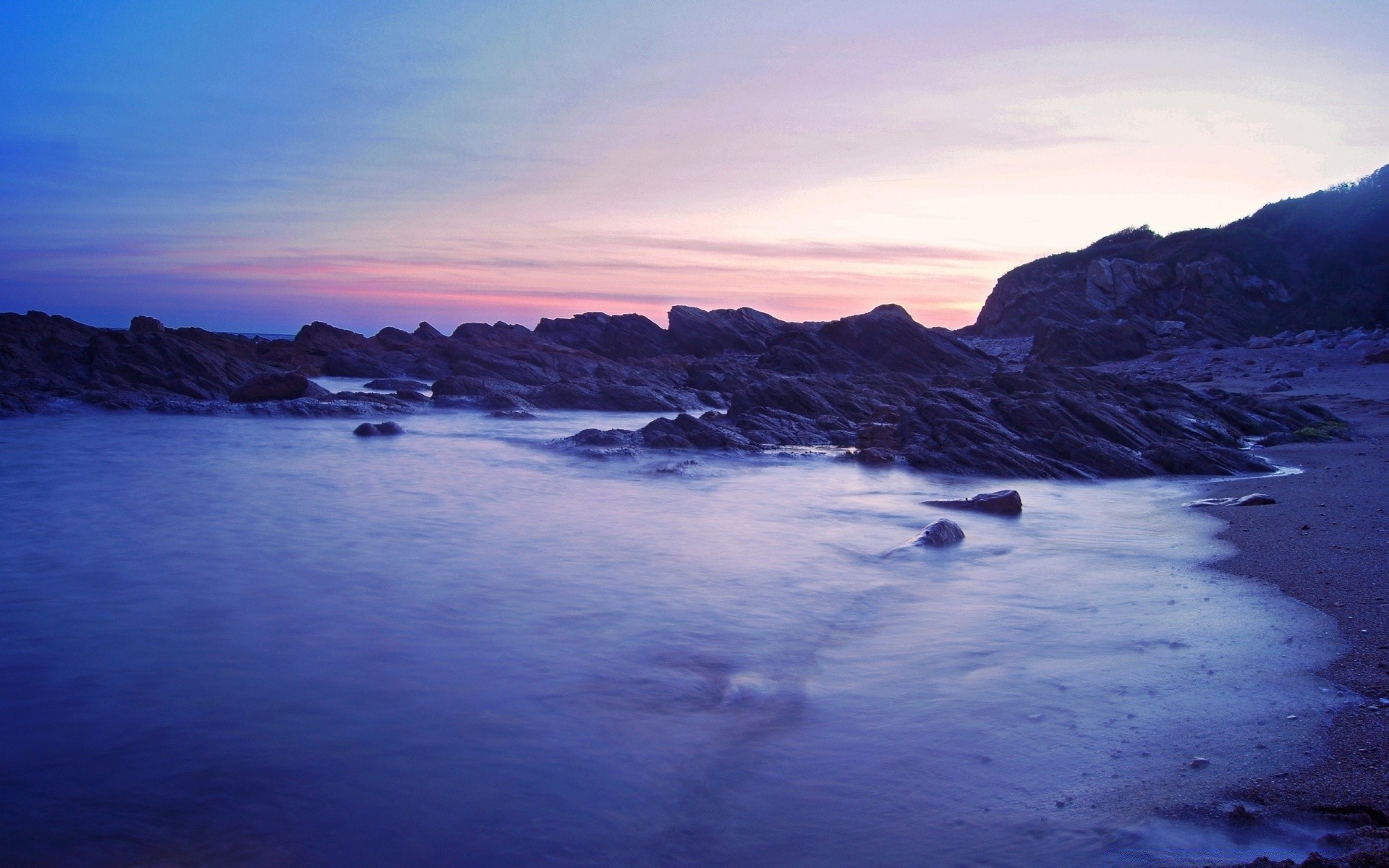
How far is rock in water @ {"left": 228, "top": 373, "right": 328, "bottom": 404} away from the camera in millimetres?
24516

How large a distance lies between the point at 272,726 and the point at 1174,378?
3229 cm

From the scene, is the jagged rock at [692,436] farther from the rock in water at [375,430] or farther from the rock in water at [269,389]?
the rock in water at [269,389]

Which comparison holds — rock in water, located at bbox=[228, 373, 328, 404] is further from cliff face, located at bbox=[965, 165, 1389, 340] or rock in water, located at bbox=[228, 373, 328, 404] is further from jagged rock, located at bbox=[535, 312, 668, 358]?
cliff face, located at bbox=[965, 165, 1389, 340]

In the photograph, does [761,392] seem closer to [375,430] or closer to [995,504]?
[375,430]

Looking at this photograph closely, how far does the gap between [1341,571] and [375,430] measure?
59.8 ft

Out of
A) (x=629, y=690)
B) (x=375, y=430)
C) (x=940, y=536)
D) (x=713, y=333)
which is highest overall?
(x=713, y=333)

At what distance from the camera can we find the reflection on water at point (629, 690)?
3965 millimetres

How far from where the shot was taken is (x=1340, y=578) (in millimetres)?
7207

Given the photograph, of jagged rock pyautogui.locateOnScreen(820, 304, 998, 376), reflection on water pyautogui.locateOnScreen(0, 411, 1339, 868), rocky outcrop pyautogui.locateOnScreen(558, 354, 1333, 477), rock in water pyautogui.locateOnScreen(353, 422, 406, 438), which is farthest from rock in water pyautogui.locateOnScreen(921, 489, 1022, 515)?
jagged rock pyautogui.locateOnScreen(820, 304, 998, 376)

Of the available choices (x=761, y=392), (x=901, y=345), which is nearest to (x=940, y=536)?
(x=761, y=392)

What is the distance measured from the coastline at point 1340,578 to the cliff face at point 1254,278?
2341 centimetres

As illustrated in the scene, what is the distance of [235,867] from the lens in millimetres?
3742

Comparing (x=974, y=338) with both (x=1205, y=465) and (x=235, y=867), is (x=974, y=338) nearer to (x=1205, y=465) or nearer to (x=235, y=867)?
(x=1205, y=465)

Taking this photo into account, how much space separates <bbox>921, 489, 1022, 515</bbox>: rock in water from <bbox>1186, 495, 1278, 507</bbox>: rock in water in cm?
225
